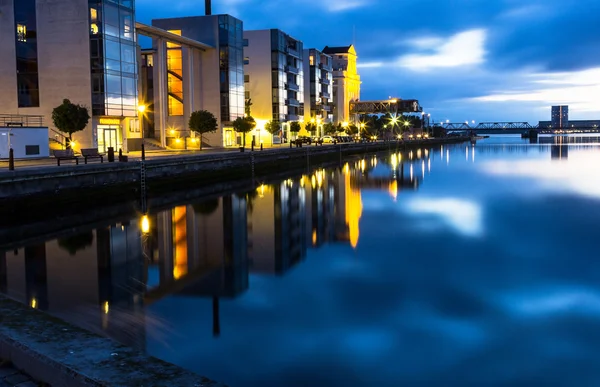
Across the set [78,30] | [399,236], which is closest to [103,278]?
[399,236]

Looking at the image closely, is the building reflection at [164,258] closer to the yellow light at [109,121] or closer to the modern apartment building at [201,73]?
the yellow light at [109,121]

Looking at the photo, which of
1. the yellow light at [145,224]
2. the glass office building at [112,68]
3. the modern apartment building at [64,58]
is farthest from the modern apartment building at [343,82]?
the yellow light at [145,224]

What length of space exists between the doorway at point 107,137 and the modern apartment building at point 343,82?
84.0 m

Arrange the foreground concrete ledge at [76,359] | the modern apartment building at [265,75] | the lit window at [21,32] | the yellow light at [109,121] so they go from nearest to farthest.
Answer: the foreground concrete ledge at [76,359], the lit window at [21,32], the yellow light at [109,121], the modern apartment building at [265,75]

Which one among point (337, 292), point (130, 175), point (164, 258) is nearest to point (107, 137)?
point (130, 175)

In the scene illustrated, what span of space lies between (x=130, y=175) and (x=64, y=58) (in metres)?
20.7

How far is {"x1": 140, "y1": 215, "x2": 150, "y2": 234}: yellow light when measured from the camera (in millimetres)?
22219

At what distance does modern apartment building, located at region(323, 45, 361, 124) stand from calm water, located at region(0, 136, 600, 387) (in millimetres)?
107318

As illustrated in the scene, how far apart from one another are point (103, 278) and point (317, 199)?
20.4 m

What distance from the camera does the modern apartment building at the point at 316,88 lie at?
110 m

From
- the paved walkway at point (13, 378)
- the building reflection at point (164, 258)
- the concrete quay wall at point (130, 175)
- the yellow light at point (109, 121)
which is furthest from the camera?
the yellow light at point (109, 121)

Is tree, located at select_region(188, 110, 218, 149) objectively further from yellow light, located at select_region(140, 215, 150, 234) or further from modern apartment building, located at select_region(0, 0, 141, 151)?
yellow light, located at select_region(140, 215, 150, 234)

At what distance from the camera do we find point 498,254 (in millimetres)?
18344

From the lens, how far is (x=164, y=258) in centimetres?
1745
